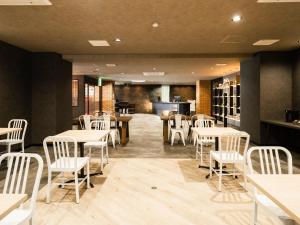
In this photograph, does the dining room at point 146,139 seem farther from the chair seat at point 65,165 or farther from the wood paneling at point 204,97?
the wood paneling at point 204,97

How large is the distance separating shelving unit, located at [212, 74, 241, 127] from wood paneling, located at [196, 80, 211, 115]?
43 centimetres

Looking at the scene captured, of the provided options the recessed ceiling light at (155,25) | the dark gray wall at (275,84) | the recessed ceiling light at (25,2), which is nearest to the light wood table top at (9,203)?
the recessed ceiling light at (25,2)

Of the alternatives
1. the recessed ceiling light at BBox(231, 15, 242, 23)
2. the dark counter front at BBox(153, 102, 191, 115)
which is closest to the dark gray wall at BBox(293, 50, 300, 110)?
the recessed ceiling light at BBox(231, 15, 242, 23)

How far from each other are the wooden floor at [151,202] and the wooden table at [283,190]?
111cm

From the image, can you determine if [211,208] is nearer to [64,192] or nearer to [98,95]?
[64,192]

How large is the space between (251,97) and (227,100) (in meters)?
6.09

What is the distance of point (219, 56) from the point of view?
7770mm

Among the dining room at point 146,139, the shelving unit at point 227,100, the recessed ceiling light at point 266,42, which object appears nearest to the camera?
the dining room at point 146,139

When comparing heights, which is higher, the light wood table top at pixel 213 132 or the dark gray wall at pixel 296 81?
the dark gray wall at pixel 296 81

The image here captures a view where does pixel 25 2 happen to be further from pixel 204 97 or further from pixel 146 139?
pixel 204 97

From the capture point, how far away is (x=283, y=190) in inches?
70.8

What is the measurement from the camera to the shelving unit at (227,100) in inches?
491

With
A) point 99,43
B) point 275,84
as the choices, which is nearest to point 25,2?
point 99,43

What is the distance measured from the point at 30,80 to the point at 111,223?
5905mm
